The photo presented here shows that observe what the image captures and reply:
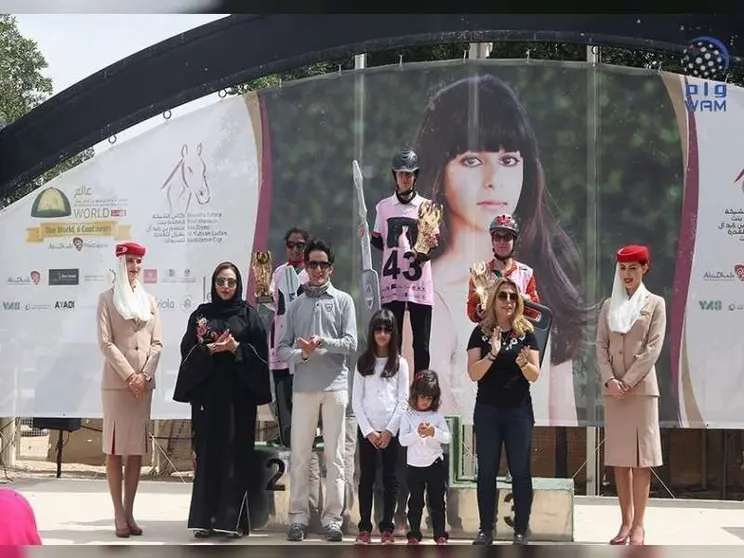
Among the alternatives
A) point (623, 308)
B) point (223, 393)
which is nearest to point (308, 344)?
point (223, 393)

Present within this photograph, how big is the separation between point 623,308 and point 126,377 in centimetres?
230

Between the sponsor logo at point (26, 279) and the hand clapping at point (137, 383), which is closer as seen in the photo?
the hand clapping at point (137, 383)

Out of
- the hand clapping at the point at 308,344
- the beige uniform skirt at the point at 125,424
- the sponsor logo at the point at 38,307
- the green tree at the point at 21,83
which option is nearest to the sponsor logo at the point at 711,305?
the hand clapping at the point at 308,344

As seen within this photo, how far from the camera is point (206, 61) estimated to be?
19.3ft

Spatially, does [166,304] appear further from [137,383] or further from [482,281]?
[482,281]

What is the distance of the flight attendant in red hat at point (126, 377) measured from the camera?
5391mm

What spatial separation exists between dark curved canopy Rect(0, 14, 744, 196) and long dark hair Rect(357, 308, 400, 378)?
1.51 m

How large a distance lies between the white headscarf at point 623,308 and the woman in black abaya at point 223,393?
1.58 meters

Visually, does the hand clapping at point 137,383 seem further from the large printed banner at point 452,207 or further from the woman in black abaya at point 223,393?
the large printed banner at point 452,207

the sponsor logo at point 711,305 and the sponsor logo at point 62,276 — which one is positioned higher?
the sponsor logo at point 62,276

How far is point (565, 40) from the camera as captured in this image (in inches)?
227

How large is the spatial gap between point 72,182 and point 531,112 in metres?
2.61

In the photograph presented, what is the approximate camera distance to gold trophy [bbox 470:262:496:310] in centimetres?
512

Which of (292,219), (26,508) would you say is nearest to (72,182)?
(292,219)
